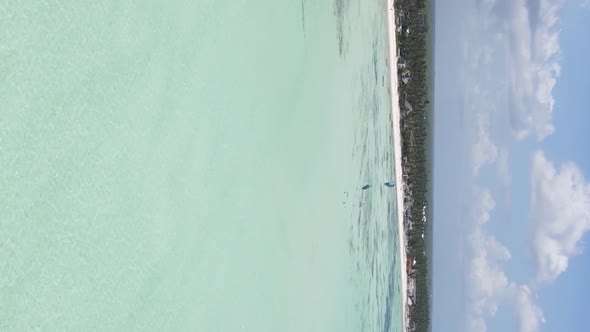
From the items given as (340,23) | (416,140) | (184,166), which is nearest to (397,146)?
(416,140)

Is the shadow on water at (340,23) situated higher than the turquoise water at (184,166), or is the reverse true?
the shadow on water at (340,23)

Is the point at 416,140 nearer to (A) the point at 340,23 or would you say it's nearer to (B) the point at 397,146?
(B) the point at 397,146

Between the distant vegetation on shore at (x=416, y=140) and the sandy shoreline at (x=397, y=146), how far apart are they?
21cm

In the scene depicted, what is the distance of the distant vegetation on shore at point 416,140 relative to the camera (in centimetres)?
2114

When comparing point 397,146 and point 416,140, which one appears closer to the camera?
point 397,146

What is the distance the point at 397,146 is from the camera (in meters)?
21.2

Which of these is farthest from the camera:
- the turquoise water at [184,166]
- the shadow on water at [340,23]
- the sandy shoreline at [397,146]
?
the sandy shoreline at [397,146]

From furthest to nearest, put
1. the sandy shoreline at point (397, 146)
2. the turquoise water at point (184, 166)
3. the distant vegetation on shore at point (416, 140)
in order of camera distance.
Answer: the distant vegetation on shore at point (416, 140) → the sandy shoreline at point (397, 146) → the turquoise water at point (184, 166)

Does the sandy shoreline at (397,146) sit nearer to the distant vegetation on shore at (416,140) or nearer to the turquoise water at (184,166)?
the distant vegetation on shore at (416,140)

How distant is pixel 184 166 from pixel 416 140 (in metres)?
12.4

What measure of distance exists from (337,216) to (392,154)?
543 cm

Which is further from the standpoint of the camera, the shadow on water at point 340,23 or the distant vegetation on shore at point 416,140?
the distant vegetation on shore at point 416,140

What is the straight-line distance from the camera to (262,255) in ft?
42.0

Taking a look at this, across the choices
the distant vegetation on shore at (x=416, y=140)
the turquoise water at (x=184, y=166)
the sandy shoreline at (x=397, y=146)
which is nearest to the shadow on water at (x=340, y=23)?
the turquoise water at (x=184, y=166)
